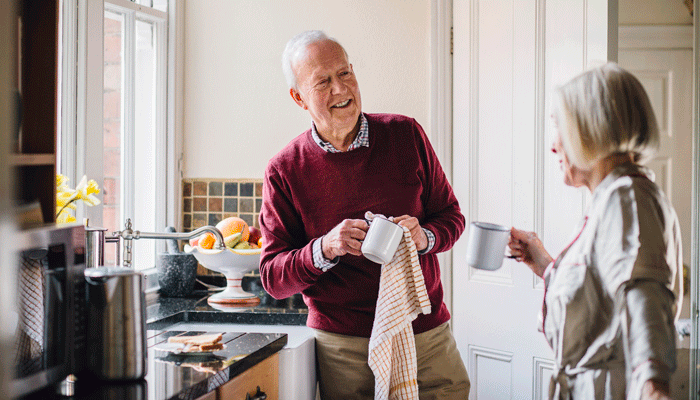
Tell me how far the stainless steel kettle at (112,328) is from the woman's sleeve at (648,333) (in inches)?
38.8

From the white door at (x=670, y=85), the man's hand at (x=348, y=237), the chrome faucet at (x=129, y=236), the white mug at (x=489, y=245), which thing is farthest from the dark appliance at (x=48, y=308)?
the white door at (x=670, y=85)

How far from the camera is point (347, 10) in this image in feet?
8.18

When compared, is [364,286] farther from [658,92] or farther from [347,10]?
[658,92]

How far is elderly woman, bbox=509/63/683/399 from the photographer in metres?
0.88

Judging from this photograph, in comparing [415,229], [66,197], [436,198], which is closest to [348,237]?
[415,229]

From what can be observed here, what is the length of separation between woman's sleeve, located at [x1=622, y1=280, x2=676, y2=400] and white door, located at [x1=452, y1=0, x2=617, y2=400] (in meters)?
1.26

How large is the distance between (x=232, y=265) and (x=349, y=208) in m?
0.73

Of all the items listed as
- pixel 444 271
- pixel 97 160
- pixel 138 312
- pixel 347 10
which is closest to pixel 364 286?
pixel 138 312

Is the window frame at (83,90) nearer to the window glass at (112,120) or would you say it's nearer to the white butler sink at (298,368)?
the window glass at (112,120)

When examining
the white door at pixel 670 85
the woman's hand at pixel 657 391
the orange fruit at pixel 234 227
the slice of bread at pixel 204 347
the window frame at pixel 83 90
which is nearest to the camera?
the woman's hand at pixel 657 391

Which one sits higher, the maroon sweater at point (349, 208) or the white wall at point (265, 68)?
the white wall at point (265, 68)

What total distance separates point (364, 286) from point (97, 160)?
1.12m

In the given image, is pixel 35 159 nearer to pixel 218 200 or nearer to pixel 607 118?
pixel 607 118

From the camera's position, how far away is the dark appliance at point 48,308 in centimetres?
113
